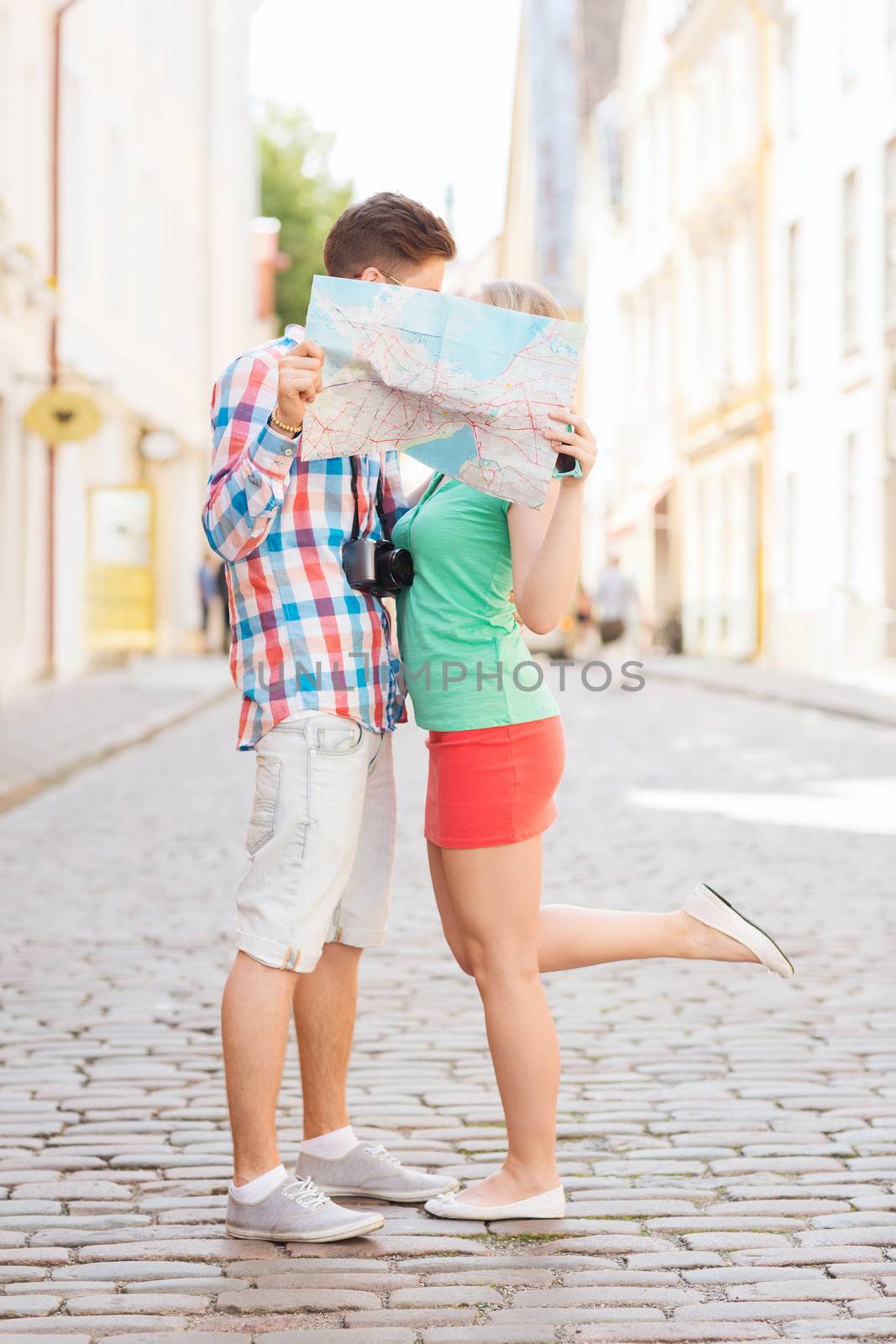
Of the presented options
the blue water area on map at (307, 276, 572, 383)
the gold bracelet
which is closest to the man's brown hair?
the blue water area on map at (307, 276, 572, 383)

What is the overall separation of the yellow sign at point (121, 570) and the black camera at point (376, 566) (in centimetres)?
1801

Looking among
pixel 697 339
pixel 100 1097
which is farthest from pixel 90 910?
pixel 697 339

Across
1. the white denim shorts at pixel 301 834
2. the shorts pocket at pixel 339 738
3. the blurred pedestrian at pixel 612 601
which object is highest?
the blurred pedestrian at pixel 612 601

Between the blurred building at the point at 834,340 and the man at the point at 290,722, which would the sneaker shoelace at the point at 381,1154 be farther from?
the blurred building at the point at 834,340

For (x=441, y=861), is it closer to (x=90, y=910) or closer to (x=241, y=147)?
(x=90, y=910)

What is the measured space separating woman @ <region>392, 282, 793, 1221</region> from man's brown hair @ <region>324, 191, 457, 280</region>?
0.15 meters

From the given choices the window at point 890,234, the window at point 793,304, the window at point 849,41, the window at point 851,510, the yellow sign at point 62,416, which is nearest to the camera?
the yellow sign at point 62,416

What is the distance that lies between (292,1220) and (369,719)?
909mm

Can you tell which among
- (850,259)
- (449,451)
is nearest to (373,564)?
(449,451)

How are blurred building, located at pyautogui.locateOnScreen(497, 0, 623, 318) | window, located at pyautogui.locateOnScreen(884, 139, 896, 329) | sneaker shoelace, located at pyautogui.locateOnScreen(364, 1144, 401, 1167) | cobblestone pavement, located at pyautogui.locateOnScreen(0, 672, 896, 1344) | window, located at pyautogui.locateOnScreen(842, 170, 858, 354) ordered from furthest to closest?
blurred building, located at pyautogui.locateOnScreen(497, 0, 623, 318) → window, located at pyautogui.locateOnScreen(842, 170, 858, 354) → window, located at pyautogui.locateOnScreen(884, 139, 896, 329) → sneaker shoelace, located at pyautogui.locateOnScreen(364, 1144, 401, 1167) → cobblestone pavement, located at pyautogui.locateOnScreen(0, 672, 896, 1344)

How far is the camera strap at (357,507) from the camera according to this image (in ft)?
11.6

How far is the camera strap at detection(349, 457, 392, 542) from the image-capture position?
3.55m

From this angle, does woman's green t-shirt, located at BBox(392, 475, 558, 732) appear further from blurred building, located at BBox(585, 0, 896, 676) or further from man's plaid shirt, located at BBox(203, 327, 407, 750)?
blurred building, located at BBox(585, 0, 896, 676)

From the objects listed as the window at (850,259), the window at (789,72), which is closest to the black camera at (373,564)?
the window at (850,259)
